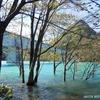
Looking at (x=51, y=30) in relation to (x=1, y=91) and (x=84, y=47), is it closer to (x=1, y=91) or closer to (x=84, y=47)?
(x=84, y=47)

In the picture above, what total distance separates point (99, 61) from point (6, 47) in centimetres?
1102

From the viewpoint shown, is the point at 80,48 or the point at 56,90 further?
the point at 80,48

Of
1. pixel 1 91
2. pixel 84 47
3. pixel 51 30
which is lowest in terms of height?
pixel 1 91

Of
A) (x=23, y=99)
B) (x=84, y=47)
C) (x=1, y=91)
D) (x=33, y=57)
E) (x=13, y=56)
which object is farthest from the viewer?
(x=13, y=56)

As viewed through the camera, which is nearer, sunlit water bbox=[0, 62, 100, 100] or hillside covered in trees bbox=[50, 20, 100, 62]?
sunlit water bbox=[0, 62, 100, 100]

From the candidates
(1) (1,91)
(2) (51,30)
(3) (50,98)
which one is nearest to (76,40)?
(2) (51,30)

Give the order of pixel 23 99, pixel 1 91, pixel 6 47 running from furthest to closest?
1. pixel 6 47
2. pixel 23 99
3. pixel 1 91

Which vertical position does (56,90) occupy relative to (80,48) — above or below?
below

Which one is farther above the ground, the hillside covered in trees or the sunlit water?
the hillside covered in trees

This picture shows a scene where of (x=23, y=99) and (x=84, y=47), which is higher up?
(x=84, y=47)

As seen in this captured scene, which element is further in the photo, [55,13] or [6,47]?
[6,47]

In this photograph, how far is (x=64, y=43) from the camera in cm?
2180

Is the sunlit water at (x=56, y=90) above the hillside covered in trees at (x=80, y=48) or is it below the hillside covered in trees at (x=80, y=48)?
below

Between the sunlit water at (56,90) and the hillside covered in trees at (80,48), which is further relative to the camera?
the hillside covered in trees at (80,48)
